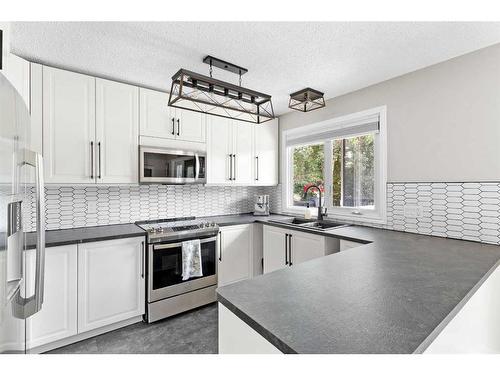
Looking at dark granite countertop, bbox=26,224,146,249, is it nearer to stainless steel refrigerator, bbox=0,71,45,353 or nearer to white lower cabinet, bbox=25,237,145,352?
white lower cabinet, bbox=25,237,145,352

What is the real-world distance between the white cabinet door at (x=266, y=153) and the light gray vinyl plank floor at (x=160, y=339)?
1.82 m

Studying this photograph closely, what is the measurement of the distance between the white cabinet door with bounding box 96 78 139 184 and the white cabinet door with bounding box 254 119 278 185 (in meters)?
1.53

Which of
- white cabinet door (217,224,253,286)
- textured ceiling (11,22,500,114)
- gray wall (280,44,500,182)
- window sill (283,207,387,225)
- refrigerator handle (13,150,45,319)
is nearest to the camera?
refrigerator handle (13,150,45,319)

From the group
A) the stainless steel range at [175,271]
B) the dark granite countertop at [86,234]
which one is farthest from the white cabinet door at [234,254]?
the dark granite countertop at [86,234]

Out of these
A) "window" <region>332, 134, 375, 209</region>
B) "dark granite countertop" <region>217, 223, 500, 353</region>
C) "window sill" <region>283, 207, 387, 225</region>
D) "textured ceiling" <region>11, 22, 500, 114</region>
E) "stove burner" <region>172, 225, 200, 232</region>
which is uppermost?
"textured ceiling" <region>11, 22, 500, 114</region>

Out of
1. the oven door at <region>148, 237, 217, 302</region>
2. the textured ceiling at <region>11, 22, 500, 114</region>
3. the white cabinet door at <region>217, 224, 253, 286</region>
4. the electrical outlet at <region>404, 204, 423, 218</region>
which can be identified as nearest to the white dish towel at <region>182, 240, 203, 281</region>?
the oven door at <region>148, 237, 217, 302</region>

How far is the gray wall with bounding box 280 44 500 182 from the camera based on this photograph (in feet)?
6.03

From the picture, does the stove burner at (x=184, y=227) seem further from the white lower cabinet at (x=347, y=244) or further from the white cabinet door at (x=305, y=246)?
the white lower cabinet at (x=347, y=244)

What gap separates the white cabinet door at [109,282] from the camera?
207 cm

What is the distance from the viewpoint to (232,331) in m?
0.96

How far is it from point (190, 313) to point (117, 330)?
2.11 ft

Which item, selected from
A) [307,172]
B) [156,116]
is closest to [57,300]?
[156,116]

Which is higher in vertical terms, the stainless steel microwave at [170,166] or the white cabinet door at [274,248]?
the stainless steel microwave at [170,166]
